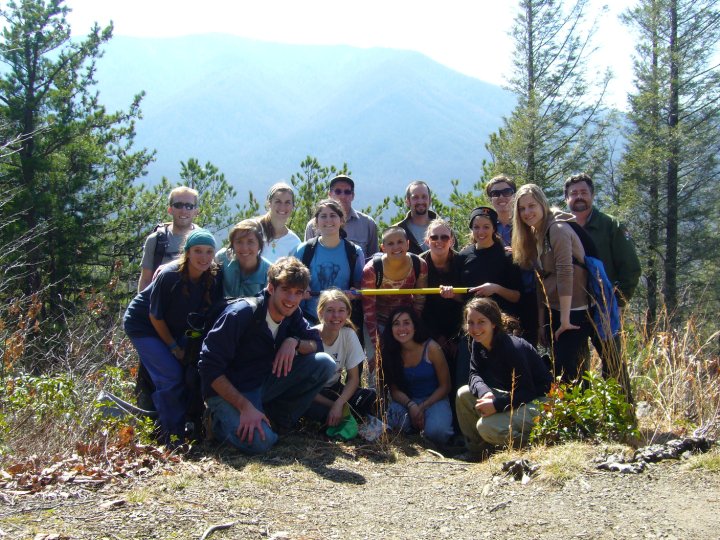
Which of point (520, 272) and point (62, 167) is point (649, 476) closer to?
point (520, 272)

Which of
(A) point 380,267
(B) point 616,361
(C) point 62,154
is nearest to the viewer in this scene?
(B) point 616,361

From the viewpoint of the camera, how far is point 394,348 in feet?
18.9

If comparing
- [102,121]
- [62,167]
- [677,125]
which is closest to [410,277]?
[62,167]

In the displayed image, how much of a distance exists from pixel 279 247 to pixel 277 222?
0.23 meters

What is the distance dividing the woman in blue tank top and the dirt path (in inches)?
42.3

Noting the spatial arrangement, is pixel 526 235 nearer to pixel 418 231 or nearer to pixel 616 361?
pixel 616 361

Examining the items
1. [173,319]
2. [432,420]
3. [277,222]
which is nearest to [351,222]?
[277,222]

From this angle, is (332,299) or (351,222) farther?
(351,222)

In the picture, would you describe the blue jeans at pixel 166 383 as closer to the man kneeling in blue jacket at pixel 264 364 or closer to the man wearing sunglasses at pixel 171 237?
the man kneeling in blue jacket at pixel 264 364

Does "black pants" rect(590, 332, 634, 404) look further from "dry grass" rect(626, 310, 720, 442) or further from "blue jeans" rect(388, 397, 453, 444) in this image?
"blue jeans" rect(388, 397, 453, 444)

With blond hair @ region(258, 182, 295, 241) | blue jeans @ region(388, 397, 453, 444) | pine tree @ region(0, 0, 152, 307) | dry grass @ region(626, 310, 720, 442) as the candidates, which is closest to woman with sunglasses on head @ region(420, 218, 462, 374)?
blue jeans @ region(388, 397, 453, 444)

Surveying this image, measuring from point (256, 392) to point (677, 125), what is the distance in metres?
22.1

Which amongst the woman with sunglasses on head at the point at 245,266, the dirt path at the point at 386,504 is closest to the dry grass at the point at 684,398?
the dirt path at the point at 386,504

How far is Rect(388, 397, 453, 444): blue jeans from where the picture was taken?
17.9 feet
